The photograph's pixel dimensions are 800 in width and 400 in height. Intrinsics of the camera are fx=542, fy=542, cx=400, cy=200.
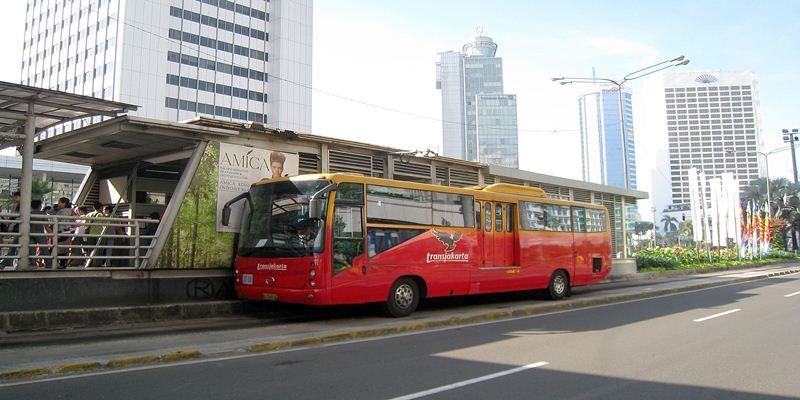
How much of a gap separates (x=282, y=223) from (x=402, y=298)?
300 centimetres

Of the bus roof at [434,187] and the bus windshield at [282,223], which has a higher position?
the bus roof at [434,187]

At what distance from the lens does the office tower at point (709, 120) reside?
5847 centimetres

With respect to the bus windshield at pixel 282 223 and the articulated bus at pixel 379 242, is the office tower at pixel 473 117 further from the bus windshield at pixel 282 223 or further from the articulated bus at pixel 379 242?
the bus windshield at pixel 282 223

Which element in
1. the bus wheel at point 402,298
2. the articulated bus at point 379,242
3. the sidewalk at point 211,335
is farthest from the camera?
the bus wheel at point 402,298

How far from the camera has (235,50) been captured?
80750 mm

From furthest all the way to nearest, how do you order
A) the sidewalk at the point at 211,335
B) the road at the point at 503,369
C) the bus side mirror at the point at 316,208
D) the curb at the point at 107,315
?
the bus side mirror at the point at 316,208
the curb at the point at 107,315
the sidewalk at the point at 211,335
the road at the point at 503,369

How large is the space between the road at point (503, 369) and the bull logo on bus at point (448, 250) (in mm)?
2183

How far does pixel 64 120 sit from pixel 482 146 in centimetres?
8638

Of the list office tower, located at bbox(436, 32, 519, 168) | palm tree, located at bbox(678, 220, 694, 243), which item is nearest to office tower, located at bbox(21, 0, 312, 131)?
office tower, located at bbox(436, 32, 519, 168)

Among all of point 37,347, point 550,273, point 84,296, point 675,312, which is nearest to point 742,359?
point 675,312

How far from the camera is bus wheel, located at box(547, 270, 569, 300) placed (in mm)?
15391

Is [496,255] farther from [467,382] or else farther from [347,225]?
[467,382]

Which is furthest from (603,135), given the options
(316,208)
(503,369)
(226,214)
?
(503,369)

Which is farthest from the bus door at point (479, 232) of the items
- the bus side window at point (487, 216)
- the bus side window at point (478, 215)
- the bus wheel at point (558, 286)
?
the bus wheel at point (558, 286)
